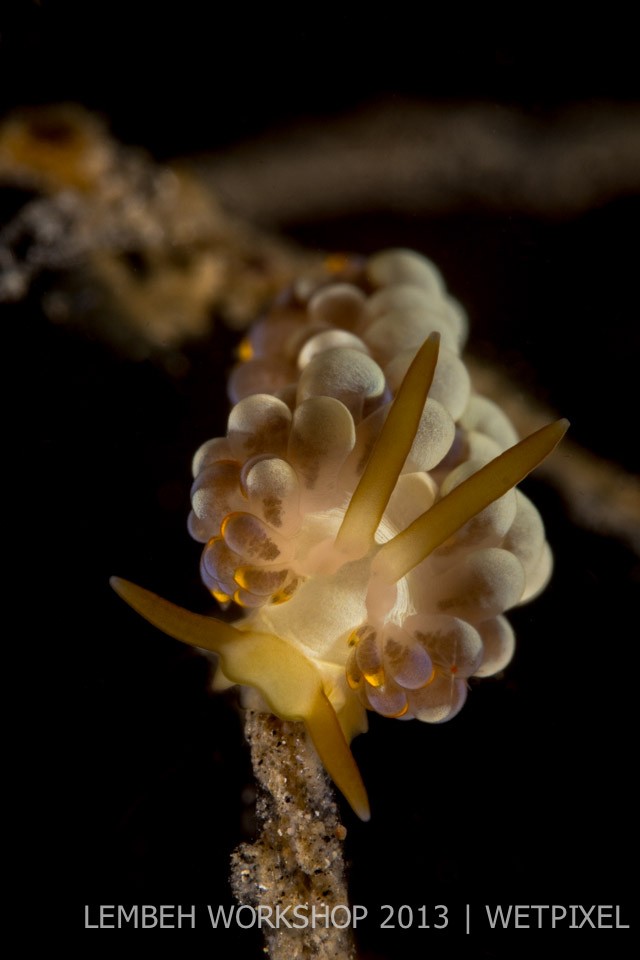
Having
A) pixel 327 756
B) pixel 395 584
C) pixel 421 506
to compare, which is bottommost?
pixel 327 756

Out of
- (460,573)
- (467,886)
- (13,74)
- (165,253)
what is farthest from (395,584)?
(13,74)

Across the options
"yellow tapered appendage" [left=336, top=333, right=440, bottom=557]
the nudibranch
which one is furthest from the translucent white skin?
"yellow tapered appendage" [left=336, top=333, right=440, bottom=557]

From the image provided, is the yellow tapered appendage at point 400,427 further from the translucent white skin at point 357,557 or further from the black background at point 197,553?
the black background at point 197,553

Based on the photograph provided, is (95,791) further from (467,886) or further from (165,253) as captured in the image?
(165,253)

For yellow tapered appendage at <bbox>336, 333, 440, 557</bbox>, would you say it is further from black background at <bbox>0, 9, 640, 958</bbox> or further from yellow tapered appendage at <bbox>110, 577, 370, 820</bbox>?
black background at <bbox>0, 9, 640, 958</bbox>

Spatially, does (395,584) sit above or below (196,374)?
below

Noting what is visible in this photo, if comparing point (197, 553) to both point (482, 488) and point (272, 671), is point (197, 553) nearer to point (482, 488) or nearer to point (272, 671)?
point (272, 671)

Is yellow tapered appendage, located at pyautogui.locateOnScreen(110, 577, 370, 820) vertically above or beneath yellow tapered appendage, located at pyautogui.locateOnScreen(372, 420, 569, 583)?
beneath

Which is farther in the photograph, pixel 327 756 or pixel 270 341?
pixel 270 341
